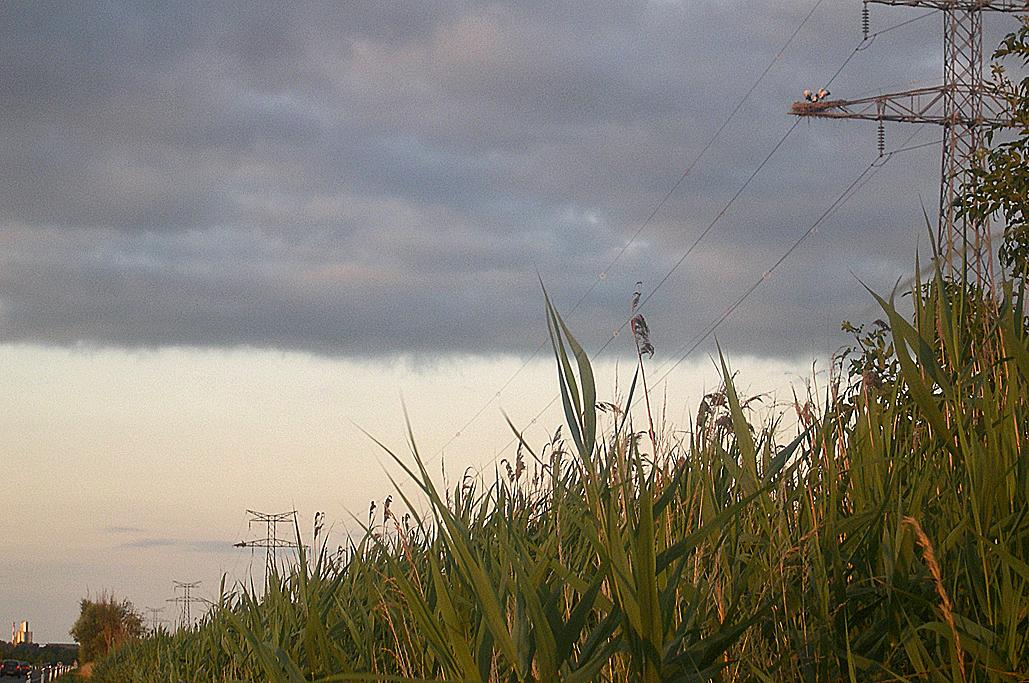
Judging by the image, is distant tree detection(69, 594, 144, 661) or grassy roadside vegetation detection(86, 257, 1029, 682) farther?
distant tree detection(69, 594, 144, 661)

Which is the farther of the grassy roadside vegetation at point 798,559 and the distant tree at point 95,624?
the distant tree at point 95,624

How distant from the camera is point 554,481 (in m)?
5.04

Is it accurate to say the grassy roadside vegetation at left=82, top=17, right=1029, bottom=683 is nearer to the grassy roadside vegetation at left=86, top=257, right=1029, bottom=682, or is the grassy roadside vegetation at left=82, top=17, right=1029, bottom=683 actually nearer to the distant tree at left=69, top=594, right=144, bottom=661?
the grassy roadside vegetation at left=86, top=257, right=1029, bottom=682

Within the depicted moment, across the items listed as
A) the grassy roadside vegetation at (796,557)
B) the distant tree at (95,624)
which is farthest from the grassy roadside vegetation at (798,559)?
the distant tree at (95,624)

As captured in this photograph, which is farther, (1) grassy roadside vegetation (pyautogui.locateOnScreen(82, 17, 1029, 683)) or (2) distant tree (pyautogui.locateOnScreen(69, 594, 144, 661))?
(2) distant tree (pyautogui.locateOnScreen(69, 594, 144, 661))

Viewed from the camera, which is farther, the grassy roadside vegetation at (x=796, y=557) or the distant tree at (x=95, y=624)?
the distant tree at (x=95, y=624)

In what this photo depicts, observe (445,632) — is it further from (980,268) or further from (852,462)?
(980,268)

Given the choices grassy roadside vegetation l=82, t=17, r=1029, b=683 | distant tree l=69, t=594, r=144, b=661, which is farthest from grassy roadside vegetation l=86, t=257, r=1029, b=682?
distant tree l=69, t=594, r=144, b=661

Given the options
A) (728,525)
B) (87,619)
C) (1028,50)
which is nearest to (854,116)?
(1028,50)

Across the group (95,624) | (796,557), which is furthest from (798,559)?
(95,624)

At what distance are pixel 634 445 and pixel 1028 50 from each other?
5293mm

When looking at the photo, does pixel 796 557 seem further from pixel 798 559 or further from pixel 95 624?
pixel 95 624

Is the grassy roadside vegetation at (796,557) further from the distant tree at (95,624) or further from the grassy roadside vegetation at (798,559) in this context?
the distant tree at (95,624)

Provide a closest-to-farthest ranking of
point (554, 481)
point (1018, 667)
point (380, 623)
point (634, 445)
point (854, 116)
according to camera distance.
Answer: point (1018, 667)
point (634, 445)
point (554, 481)
point (380, 623)
point (854, 116)
